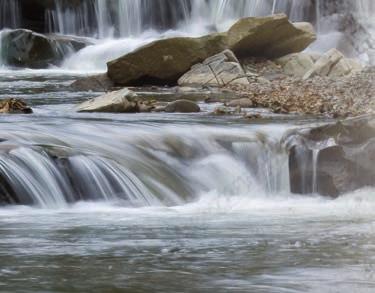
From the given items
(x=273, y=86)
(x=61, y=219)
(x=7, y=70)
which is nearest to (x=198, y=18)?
(x=7, y=70)

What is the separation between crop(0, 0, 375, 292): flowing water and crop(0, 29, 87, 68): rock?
11850 millimetres

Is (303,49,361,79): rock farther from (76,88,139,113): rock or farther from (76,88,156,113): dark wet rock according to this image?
(76,88,139,113): rock

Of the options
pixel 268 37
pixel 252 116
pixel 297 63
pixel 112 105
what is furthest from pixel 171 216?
pixel 268 37

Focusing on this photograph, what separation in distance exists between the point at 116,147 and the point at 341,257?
4849 mm

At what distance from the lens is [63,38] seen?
28047mm

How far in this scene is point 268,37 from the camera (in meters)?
22.4

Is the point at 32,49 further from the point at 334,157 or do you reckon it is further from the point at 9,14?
the point at 334,157

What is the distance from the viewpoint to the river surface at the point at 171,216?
16.4 ft

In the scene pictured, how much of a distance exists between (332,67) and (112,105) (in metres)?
8.16

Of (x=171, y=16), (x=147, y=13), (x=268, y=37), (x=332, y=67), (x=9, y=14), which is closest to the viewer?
(x=332, y=67)

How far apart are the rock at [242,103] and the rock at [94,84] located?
14.0 ft

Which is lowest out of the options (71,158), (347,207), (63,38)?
(347,207)

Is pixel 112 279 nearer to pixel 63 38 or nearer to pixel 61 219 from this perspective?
pixel 61 219

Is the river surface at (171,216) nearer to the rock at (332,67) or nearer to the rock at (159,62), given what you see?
the rock at (159,62)
